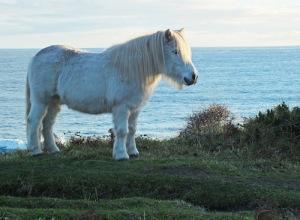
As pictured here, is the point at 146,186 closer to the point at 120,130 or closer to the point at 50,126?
the point at 120,130

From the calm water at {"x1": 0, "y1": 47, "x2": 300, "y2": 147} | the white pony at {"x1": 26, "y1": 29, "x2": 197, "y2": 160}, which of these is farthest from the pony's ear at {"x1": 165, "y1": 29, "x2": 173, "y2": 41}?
the calm water at {"x1": 0, "y1": 47, "x2": 300, "y2": 147}

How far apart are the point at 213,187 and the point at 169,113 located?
3178 cm

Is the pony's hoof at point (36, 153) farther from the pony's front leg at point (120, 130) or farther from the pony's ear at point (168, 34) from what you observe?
the pony's ear at point (168, 34)

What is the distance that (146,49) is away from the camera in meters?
11.1

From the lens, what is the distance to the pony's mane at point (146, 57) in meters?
11.0

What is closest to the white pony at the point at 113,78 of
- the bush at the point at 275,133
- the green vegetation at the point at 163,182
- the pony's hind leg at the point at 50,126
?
the pony's hind leg at the point at 50,126

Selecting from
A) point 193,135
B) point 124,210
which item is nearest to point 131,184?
point 124,210

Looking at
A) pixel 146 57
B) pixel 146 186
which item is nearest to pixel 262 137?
pixel 146 57

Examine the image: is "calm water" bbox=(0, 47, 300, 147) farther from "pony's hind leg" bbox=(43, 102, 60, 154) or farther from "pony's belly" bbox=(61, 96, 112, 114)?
"pony's belly" bbox=(61, 96, 112, 114)

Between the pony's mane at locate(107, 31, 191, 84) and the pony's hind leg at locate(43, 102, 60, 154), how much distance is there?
72.7 inches

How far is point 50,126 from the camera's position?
12453 mm

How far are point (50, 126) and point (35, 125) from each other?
587 millimetres

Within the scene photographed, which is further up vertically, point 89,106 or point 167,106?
point 89,106

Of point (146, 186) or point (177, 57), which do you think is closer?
point (146, 186)
